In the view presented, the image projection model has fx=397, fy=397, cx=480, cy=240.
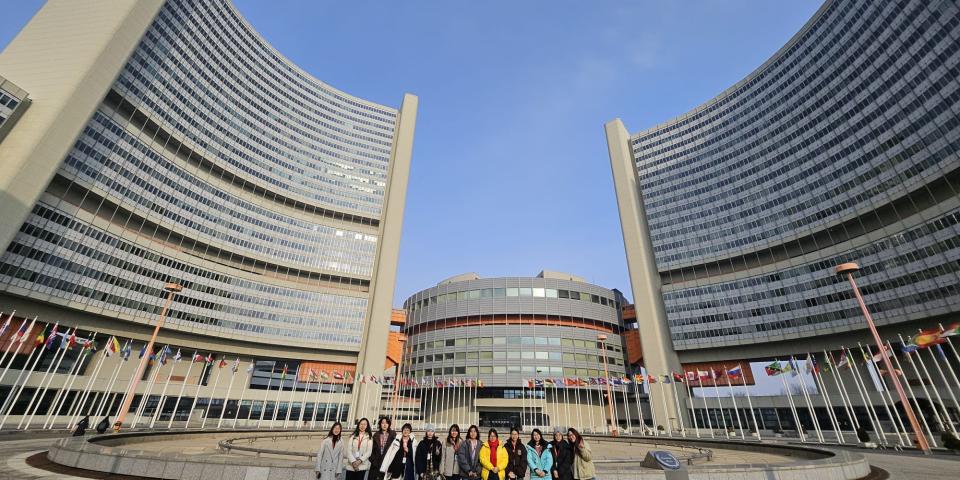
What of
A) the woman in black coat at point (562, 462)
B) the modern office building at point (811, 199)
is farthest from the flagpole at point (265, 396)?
the woman in black coat at point (562, 462)

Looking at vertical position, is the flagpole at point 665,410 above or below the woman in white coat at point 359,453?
above

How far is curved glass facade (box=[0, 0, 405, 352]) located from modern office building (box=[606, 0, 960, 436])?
5900cm

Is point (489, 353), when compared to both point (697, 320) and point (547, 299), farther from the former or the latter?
point (697, 320)

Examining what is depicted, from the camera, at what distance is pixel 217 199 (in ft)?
226

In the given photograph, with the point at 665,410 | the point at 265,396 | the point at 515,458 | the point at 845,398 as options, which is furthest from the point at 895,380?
the point at 265,396

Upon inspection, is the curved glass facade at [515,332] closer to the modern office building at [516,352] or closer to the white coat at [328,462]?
the modern office building at [516,352]

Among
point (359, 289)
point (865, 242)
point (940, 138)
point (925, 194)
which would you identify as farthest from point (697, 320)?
point (359, 289)

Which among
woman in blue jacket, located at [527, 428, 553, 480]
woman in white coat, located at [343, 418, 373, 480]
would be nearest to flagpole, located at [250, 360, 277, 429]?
woman in white coat, located at [343, 418, 373, 480]

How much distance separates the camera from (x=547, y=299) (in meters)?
79.8

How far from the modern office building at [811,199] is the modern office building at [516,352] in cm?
987

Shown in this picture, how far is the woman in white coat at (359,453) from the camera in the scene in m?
8.80

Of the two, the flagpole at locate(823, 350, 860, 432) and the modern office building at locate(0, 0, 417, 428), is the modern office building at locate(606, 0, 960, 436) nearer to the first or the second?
the flagpole at locate(823, 350, 860, 432)

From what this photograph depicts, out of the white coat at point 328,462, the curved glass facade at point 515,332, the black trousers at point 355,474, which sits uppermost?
the curved glass facade at point 515,332

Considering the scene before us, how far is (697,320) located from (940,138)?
38.3 metres
